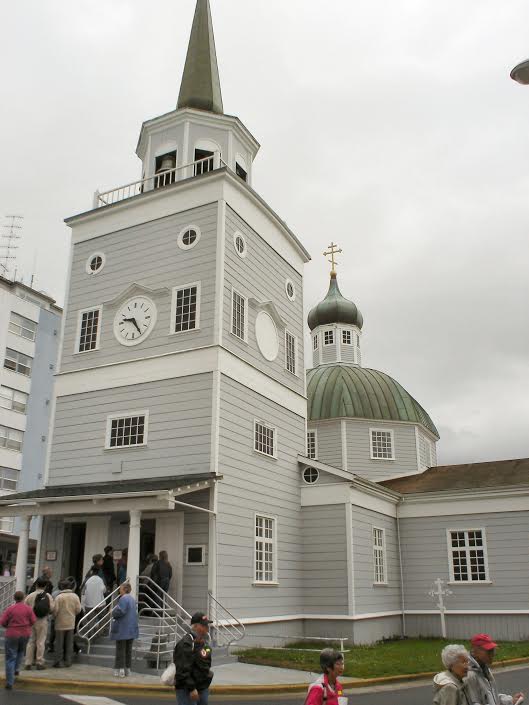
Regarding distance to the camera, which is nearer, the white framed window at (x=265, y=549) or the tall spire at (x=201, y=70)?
the white framed window at (x=265, y=549)

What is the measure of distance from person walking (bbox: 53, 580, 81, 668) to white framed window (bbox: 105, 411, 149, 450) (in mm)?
5897

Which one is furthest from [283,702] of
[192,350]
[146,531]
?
[192,350]

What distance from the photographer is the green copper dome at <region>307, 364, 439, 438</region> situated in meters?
33.3

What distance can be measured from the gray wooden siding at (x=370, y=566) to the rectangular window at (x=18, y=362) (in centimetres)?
3377

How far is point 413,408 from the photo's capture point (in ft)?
113

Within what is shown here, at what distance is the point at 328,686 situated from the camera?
5973 mm

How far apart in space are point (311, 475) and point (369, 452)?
36.2 feet

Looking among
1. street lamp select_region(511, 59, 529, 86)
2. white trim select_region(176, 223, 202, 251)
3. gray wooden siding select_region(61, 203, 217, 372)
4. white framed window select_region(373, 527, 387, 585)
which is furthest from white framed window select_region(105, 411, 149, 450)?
street lamp select_region(511, 59, 529, 86)

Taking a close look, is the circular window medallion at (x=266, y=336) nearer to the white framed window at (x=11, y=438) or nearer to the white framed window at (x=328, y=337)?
the white framed window at (x=328, y=337)

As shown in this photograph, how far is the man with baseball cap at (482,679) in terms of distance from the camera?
18.3 feet

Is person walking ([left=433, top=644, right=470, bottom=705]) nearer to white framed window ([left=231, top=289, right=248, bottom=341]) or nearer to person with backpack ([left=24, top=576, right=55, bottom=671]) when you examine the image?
person with backpack ([left=24, top=576, right=55, bottom=671])

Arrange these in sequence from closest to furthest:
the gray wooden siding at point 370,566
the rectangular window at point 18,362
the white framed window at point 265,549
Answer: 1. the white framed window at point 265,549
2. the gray wooden siding at point 370,566
3. the rectangular window at point 18,362

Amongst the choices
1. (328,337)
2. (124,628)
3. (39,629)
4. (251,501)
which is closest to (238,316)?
(251,501)

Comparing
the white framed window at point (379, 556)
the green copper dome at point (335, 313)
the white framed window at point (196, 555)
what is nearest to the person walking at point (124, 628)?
the white framed window at point (196, 555)
